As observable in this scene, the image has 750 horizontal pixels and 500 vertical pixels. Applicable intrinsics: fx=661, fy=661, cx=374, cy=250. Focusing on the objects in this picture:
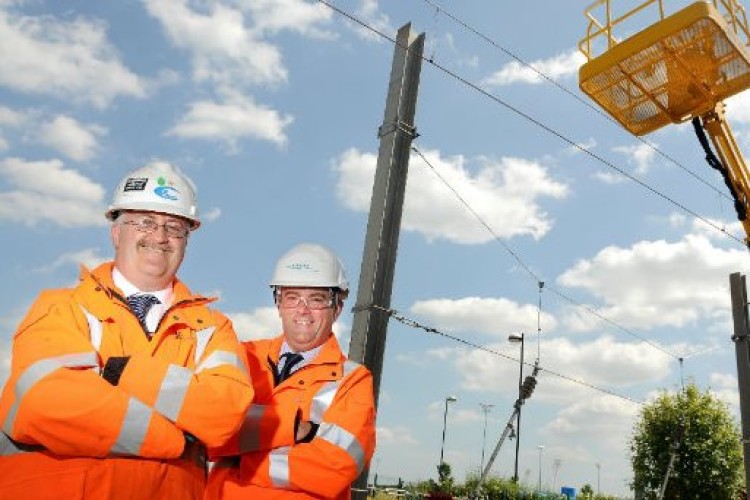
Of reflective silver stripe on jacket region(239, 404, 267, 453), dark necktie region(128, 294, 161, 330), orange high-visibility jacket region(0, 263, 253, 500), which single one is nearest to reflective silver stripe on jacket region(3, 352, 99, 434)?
orange high-visibility jacket region(0, 263, 253, 500)

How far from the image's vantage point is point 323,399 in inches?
126

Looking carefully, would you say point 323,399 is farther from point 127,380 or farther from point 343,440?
point 127,380

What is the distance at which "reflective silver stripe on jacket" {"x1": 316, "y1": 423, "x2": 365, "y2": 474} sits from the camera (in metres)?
2.95

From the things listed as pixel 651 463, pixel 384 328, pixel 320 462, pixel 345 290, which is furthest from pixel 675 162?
pixel 651 463

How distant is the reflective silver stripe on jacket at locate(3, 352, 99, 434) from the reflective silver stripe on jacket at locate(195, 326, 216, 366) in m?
0.42

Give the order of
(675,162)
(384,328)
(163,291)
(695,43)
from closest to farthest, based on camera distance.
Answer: (163,291) → (384,328) → (695,43) → (675,162)

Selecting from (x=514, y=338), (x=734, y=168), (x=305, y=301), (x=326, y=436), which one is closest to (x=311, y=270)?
(x=305, y=301)

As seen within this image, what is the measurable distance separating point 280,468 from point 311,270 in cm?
110

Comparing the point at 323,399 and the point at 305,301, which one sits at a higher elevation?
the point at 305,301

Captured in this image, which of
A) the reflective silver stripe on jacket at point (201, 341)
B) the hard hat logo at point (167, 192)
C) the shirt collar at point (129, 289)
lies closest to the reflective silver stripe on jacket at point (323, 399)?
the reflective silver stripe on jacket at point (201, 341)

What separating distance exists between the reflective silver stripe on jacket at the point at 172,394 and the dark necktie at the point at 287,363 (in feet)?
4.03

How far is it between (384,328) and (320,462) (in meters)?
3.38

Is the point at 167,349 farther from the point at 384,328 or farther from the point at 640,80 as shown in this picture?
the point at 640,80

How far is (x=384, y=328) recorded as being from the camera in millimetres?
6234
